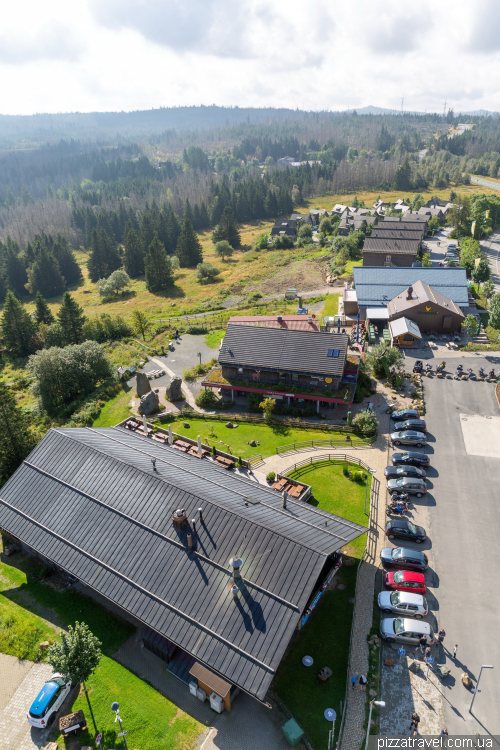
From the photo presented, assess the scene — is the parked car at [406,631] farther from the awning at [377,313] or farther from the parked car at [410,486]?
the awning at [377,313]

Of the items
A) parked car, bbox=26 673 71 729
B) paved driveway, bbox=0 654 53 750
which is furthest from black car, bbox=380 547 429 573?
paved driveway, bbox=0 654 53 750

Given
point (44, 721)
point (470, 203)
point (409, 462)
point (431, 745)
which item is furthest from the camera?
point (470, 203)

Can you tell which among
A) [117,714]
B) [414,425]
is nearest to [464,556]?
[414,425]

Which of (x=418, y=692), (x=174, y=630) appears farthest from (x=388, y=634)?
(x=174, y=630)

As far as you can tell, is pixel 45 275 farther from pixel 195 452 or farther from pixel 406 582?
pixel 406 582

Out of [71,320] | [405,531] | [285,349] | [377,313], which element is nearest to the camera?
[405,531]

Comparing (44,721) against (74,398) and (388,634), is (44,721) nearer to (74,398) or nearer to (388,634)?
(388,634)
